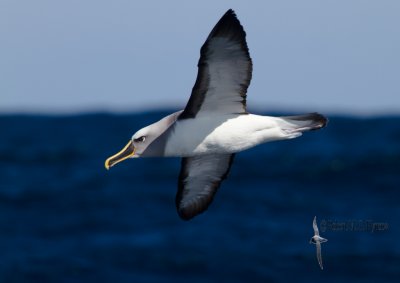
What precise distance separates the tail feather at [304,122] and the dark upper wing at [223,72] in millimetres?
523

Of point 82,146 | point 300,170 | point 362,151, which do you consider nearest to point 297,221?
point 300,170

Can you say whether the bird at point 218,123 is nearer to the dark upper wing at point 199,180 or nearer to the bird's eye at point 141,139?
the bird's eye at point 141,139

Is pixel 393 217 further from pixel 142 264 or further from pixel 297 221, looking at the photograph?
pixel 142 264

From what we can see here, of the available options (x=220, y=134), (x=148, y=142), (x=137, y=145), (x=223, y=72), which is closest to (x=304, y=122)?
(x=220, y=134)

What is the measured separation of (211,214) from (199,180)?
64.2 ft

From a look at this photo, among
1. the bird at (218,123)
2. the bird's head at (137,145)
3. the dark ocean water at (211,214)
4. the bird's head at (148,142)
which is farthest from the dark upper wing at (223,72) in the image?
the dark ocean water at (211,214)

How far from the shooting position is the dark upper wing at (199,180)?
39.9ft

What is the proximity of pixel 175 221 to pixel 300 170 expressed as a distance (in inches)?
289

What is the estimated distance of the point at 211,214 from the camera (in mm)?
31781

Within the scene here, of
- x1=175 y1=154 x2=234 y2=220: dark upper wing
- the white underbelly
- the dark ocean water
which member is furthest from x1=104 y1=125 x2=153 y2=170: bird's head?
the dark ocean water

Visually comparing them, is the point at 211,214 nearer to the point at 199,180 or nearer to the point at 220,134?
the point at 199,180

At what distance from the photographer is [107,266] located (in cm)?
2717

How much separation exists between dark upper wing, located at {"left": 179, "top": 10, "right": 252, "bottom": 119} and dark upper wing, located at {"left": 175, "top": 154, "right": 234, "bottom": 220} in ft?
5.33

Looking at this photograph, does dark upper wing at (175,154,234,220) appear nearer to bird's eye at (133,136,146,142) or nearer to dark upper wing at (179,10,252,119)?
bird's eye at (133,136,146,142)
